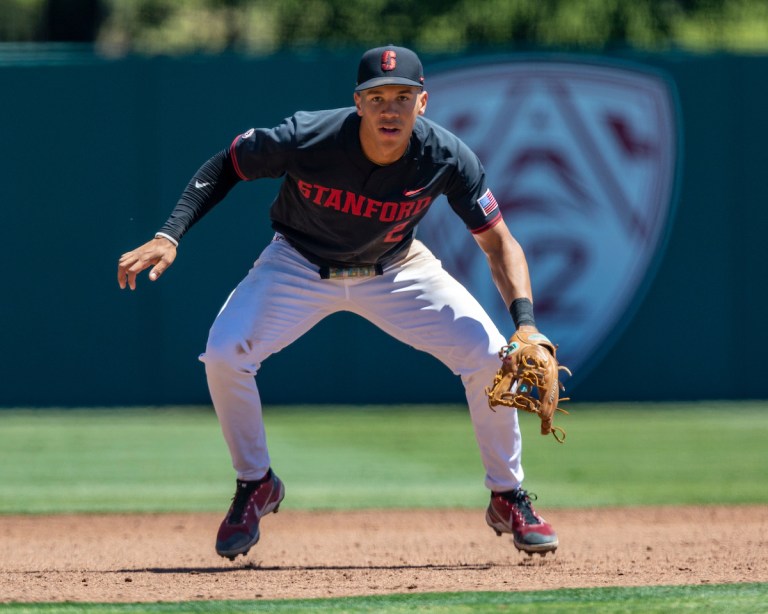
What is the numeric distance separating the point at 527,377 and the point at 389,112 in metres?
1.00

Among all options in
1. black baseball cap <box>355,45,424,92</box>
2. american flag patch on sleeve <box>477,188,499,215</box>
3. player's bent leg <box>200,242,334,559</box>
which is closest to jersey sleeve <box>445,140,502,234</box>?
american flag patch on sleeve <box>477,188,499,215</box>

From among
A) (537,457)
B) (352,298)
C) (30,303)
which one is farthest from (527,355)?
(30,303)

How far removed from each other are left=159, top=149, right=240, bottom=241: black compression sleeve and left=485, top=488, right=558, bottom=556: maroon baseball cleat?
146 cm

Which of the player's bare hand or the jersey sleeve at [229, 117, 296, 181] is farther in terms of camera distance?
the jersey sleeve at [229, 117, 296, 181]

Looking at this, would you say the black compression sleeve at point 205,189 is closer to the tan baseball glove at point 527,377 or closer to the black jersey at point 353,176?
the black jersey at point 353,176

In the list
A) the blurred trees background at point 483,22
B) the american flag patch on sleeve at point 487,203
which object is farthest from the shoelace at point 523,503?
the blurred trees background at point 483,22

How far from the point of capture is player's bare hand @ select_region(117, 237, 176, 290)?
4387 millimetres

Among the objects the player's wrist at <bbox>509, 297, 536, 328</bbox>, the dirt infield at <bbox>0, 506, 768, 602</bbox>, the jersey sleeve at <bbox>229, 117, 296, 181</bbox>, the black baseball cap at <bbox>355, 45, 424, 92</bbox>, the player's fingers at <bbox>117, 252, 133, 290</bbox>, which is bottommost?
the dirt infield at <bbox>0, 506, 768, 602</bbox>

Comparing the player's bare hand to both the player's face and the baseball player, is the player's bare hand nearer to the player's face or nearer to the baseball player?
the baseball player

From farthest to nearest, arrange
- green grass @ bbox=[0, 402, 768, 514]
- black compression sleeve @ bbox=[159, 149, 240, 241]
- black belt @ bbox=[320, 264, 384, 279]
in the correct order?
1. green grass @ bbox=[0, 402, 768, 514]
2. black belt @ bbox=[320, 264, 384, 279]
3. black compression sleeve @ bbox=[159, 149, 240, 241]

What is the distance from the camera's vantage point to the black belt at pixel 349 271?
16.5 ft

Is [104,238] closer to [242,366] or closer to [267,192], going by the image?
[267,192]

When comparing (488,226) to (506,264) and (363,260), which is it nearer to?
(506,264)

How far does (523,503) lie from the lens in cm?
500
